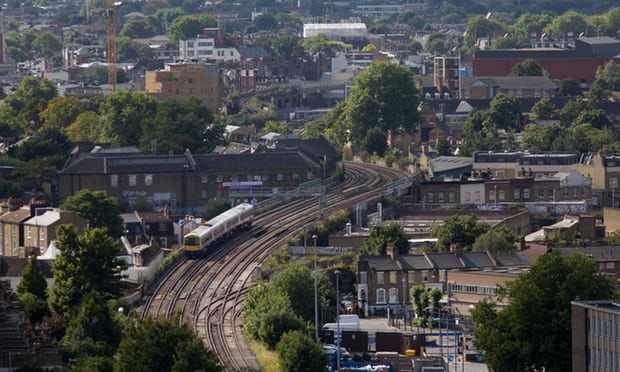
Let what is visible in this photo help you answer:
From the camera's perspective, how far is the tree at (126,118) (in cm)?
8900

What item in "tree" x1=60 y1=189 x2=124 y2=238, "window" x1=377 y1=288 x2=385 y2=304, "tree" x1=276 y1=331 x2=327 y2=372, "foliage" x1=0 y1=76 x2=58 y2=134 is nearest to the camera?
"tree" x1=276 y1=331 x2=327 y2=372

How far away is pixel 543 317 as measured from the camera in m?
46.1

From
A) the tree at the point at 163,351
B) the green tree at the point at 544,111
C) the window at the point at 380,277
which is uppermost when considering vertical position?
the tree at the point at 163,351

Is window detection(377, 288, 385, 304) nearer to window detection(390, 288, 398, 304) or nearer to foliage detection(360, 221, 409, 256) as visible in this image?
window detection(390, 288, 398, 304)

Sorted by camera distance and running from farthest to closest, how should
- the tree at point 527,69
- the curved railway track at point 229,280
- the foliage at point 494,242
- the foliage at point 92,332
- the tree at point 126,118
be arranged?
the tree at point 527,69 → the tree at point 126,118 → the foliage at point 494,242 → the curved railway track at point 229,280 → the foliage at point 92,332

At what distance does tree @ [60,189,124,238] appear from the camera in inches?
2601

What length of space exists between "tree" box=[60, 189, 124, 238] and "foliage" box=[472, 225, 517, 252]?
10.3 meters

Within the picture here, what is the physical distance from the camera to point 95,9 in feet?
648

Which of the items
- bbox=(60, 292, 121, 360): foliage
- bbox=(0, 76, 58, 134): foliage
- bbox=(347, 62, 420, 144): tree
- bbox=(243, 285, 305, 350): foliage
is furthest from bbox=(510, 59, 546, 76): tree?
bbox=(60, 292, 121, 360): foliage

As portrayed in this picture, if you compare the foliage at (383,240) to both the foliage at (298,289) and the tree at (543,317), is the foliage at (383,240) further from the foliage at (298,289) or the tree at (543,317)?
the tree at (543,317)

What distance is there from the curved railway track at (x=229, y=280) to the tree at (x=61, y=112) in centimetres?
2127

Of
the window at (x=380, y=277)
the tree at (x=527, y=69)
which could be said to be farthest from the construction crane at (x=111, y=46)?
the window at (x=380, y=277)

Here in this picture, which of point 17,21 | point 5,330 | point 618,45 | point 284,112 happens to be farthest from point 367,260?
point 17,21

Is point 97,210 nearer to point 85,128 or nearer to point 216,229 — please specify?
point 216,229
